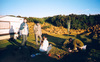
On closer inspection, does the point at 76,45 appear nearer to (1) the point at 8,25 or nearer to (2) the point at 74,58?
(2) the point at 74,58

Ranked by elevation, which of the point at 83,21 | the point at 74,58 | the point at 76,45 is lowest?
the point at 74,58

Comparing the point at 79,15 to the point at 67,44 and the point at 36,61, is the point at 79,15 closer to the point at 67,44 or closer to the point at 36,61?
the point at 67,44

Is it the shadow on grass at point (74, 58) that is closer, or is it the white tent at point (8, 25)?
the shadow on grass at point (74, 58)

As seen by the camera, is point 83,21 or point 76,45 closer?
point 76,45

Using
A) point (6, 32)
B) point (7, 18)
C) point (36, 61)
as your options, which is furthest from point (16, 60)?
point (7, 18)

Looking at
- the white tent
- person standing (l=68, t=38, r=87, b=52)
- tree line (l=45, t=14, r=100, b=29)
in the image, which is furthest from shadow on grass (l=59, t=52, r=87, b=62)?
tree line (l=45, t=14, r=100, b=29)

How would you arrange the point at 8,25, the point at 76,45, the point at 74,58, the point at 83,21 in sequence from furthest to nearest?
1. the point at 83,21
2. the point at 8,25
3. the point at 76,45
4. the point at 74,58

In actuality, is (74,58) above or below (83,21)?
below

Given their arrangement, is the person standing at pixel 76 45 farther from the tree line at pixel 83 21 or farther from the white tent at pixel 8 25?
the tree line at pixel 83 21

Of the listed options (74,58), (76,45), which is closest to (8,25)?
(76,45)

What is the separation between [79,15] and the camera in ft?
48.8

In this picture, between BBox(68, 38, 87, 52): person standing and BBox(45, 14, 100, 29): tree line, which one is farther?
BBox(45, 14, 100, 29): tree line

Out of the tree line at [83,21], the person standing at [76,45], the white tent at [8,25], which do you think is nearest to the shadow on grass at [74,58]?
the person standing at [76,45]

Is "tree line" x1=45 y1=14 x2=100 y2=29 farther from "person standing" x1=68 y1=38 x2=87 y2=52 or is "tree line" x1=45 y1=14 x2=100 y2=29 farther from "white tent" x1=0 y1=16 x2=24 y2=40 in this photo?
"white tent" x1=0 y1=16 x2=24 y2=40
